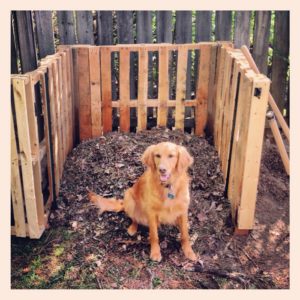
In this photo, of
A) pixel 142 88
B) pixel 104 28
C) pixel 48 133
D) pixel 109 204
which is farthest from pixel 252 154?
pixel 104 28

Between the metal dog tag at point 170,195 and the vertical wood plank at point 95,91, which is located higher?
the vertical wood plank at point 95,91

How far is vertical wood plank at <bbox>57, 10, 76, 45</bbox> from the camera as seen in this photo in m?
6.12

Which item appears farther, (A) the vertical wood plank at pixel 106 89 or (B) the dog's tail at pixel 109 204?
(A) the vertical wood plank at pixel 106 89

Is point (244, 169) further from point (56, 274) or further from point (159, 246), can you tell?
point (56, 274)

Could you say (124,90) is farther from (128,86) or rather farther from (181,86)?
(181,86)

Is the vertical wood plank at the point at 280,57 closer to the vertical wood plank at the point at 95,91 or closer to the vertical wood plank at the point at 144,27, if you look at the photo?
the vertical wood plank at the point at 144,27

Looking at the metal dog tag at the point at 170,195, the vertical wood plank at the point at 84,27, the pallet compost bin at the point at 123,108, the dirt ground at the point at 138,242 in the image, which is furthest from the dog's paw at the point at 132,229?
the vertical wood plank at the point at 84,27

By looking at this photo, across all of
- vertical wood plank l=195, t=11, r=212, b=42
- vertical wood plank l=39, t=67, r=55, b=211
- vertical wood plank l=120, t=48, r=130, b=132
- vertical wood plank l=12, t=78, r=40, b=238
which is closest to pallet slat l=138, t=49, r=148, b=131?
vertical wood plank l=120, t=48, r=130, b=132

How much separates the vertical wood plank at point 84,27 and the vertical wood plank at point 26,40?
704 millimetres

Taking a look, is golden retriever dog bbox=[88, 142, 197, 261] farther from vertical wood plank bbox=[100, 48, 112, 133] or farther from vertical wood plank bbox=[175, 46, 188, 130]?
vertical wood plank bbox=[175, 46, 188, 130]

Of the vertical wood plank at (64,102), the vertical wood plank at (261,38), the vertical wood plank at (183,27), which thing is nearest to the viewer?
the vertical wood plank at (64,102)

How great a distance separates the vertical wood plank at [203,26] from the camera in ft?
20.5

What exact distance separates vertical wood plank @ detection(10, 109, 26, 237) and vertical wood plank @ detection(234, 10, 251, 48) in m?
3.89

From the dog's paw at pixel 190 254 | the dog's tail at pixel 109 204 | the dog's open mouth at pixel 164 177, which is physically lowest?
the dog's paw at pixel 190 254
